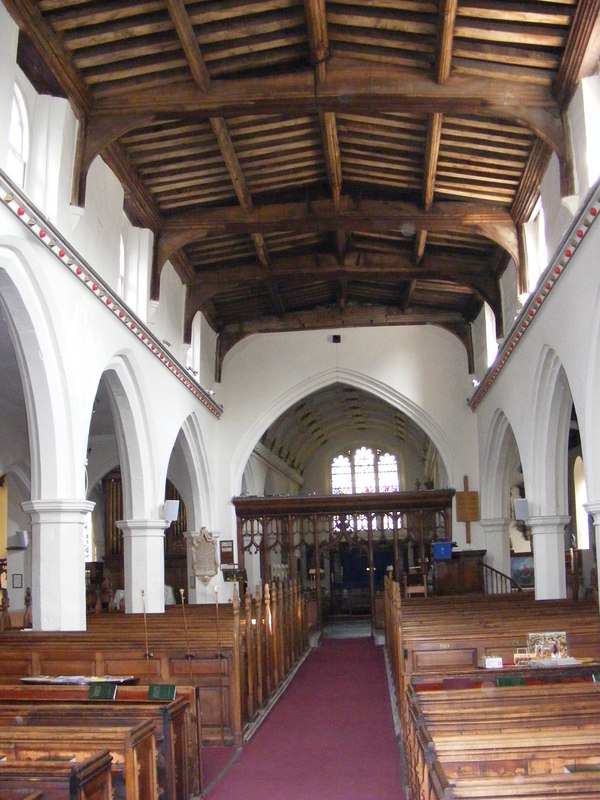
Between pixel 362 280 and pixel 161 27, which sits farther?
pixel 362 280

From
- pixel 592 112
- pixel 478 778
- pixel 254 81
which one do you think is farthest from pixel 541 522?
pixel 478 778

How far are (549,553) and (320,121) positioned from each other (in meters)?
6.47

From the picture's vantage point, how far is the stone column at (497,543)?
1664 centimetres

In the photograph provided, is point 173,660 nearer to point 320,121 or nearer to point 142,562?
point 142,562

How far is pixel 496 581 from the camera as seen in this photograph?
53.8 feet

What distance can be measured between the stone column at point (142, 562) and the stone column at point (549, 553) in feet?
16.9

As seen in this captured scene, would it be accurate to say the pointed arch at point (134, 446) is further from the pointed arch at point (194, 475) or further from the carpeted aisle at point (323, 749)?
the pointed arch at point (194, 475)

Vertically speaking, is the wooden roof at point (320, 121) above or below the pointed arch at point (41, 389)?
above

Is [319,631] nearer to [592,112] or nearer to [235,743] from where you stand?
[235,743]

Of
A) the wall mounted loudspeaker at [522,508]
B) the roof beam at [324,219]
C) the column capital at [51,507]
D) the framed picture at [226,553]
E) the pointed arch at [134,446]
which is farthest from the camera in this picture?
the framed picture at [226,553]

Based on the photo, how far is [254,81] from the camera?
30.0 ft

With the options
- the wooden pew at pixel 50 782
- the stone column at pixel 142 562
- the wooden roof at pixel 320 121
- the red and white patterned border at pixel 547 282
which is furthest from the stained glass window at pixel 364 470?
the wooden pew at pixel 50 782

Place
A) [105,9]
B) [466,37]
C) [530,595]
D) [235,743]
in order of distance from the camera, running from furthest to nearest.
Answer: [530,595], [466,37], [105,9], [235,743]

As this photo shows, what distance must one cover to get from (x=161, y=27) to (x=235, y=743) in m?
6.26
